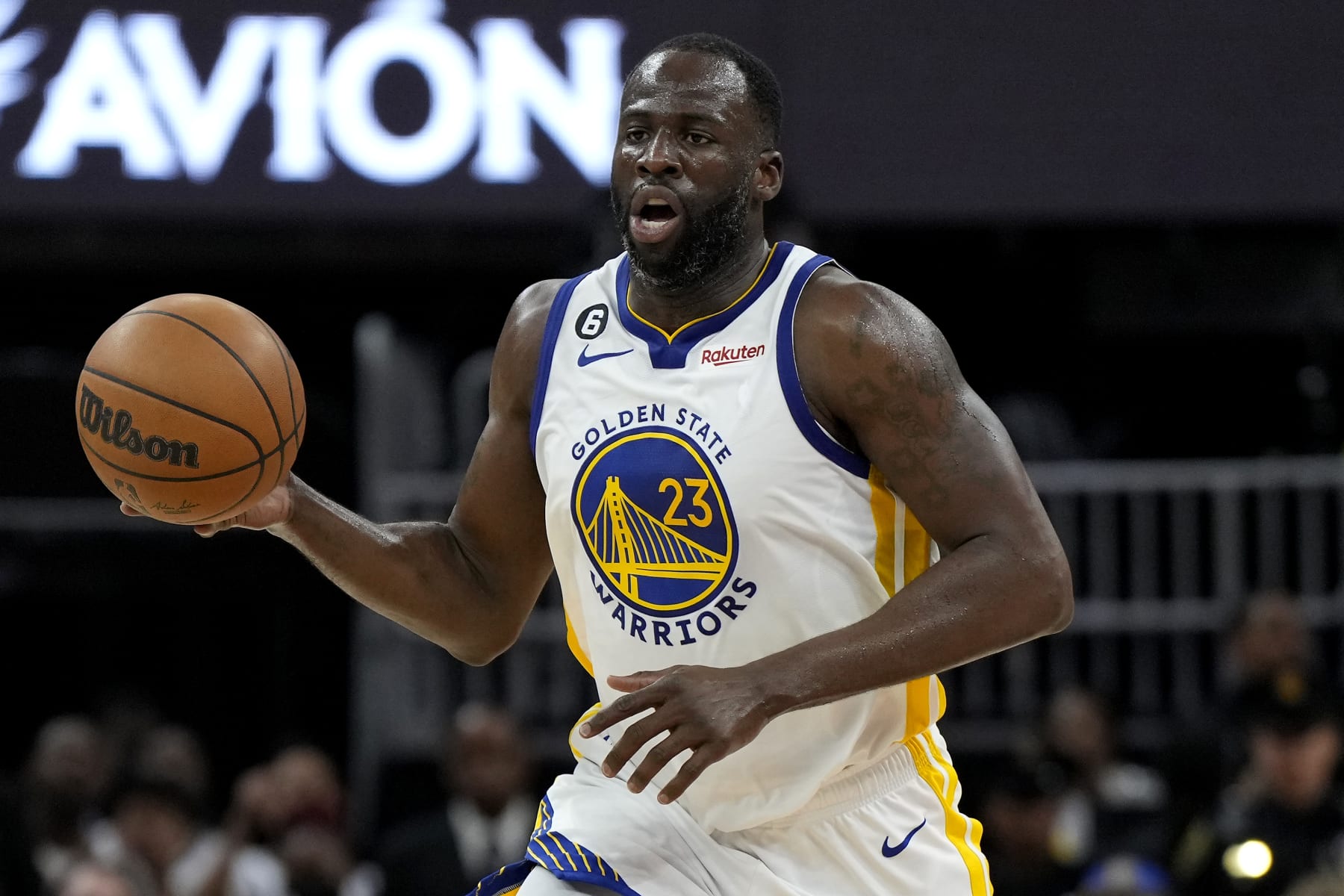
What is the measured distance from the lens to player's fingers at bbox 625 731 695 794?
3148mm

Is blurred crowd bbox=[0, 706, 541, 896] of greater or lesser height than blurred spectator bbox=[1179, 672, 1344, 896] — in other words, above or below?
below

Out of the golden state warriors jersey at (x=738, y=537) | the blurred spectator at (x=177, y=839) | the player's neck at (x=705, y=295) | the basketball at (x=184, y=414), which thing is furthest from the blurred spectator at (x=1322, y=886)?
the blurred spectator at (x=177, y=839)

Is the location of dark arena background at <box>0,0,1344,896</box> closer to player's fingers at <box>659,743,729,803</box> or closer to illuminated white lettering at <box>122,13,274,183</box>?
illuminated white lettering at <box>122,13,274,183</box>

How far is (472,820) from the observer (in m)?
7.82

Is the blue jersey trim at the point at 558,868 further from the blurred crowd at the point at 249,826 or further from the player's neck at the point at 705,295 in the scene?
the blurred crowd at the point at 249,826

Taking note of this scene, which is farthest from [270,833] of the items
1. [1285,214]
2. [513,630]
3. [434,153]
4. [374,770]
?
[1285,214]

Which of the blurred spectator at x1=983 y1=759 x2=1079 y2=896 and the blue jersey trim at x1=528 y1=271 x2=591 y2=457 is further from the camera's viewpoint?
the blurred spectator at x1=983 y1=759 x2=1079 y2=896

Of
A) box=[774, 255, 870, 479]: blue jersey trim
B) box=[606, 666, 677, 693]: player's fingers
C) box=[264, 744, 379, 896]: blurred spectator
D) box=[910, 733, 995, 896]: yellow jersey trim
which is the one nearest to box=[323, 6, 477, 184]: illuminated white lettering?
box=[264, 744, 379, 896]: blurred spectator

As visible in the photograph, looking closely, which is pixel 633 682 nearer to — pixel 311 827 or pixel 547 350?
pixel 547 350

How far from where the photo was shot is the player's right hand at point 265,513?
13.0 ft

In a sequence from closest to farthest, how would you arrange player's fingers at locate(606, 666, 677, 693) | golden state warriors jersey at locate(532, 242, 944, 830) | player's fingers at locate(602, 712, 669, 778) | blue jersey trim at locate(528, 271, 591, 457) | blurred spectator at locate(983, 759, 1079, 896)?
player's fingers at locate(602, 712, 669, 778) → player's fingers at locate(606, 666, 677, 693) → golden state warriors jersey at locate(532, 242, 944, 830) → blue jersey trim at locate(528, 271, 591, 457) → blurred spectator at locate(983, 759, 1079, 896)

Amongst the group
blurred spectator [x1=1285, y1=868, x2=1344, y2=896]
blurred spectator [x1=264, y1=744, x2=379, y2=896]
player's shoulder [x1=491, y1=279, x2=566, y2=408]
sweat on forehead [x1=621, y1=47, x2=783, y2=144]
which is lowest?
blurred spectator [x1=264, y1=744, x2=379, y2=896]

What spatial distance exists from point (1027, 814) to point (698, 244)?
14.8 feet

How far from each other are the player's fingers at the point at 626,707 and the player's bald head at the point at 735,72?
135 cm
